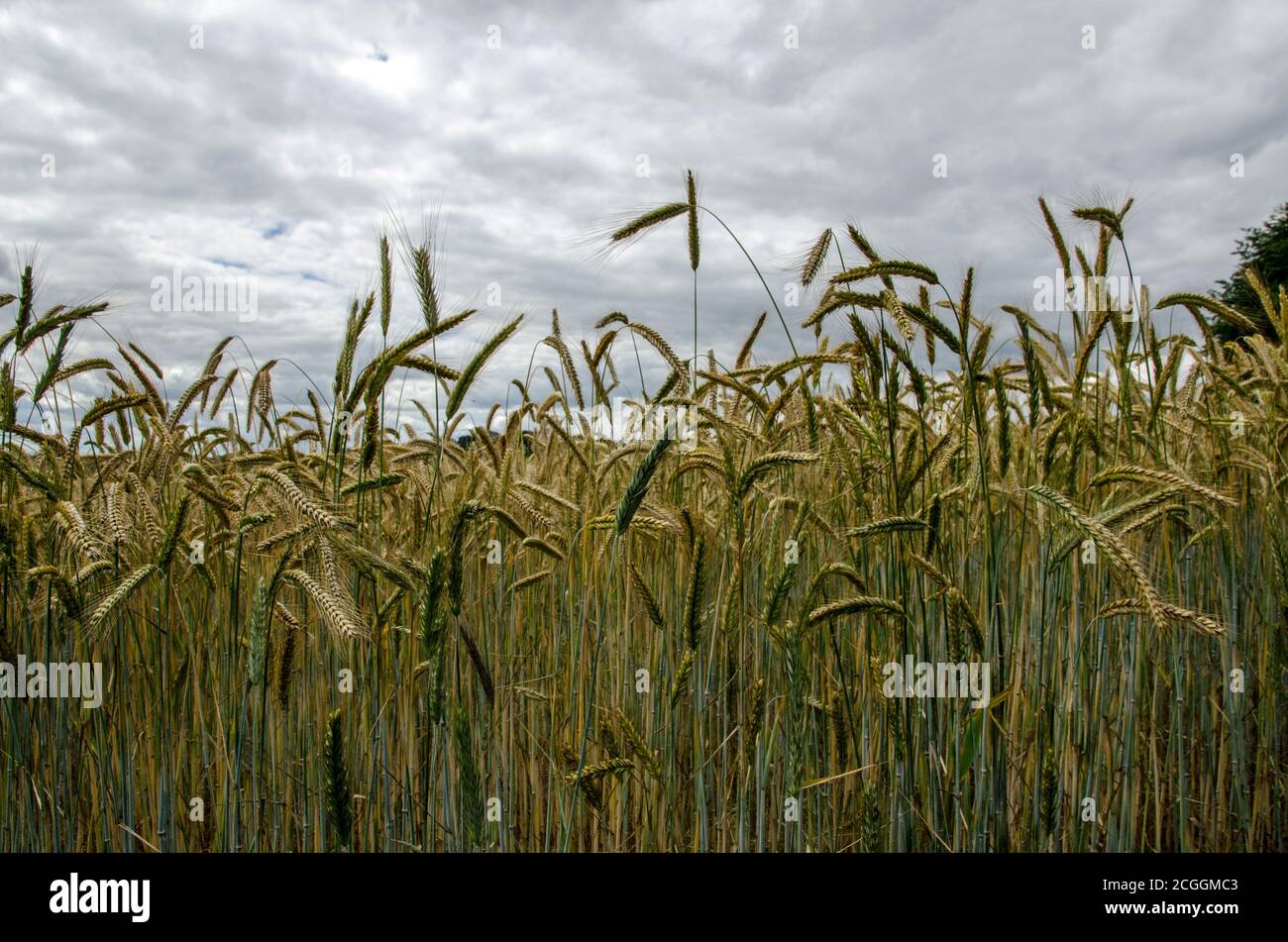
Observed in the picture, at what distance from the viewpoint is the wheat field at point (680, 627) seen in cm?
205

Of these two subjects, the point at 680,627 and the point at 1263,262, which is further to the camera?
the point at 1263,262

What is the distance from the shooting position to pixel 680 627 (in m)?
2.95

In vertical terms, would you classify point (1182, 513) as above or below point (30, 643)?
above

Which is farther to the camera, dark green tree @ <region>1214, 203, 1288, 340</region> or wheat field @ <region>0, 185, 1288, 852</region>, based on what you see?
dark green tree @ <region>1214, 203, 1288, 340</region>

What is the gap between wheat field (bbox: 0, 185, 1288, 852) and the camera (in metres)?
2.05

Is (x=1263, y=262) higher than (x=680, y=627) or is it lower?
higher

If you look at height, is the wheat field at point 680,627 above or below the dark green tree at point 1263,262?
below

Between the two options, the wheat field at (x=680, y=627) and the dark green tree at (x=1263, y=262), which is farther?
the dark green tree at (x=1263, y=262)

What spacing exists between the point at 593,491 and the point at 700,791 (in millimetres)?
1210

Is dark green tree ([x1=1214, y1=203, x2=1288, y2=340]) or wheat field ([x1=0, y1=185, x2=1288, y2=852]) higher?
dark green tree ([x1=1214, y1=203, x2=1288, y2=340])
